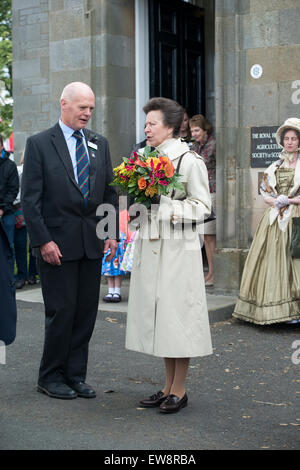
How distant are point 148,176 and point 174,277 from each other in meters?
0.69

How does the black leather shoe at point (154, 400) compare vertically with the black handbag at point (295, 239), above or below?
below

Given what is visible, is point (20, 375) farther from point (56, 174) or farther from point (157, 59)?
point (157, 59)

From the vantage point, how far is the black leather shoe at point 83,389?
564cm

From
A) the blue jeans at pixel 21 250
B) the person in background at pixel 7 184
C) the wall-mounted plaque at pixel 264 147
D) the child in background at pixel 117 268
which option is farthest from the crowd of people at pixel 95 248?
the blue jeans at pixel 21 250

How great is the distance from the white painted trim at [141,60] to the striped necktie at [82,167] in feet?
17.4

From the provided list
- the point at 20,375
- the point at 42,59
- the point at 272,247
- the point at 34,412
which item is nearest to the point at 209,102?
the point at 42,59

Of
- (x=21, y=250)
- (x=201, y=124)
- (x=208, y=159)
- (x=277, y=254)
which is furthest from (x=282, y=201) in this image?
(x=21, y=250)

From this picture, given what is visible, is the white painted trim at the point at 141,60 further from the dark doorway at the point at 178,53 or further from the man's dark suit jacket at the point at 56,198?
the man's dark suit jacket at the point at 56,198

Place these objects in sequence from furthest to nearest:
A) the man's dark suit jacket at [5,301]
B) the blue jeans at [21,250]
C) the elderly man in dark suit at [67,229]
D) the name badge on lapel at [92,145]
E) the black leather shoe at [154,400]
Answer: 1. the blue jeans at [21,250]
2. the name badge on lapel at [92,145]
3. the elderly man in dark suit at [67,229]
4. the black leather shoe at [154,400]
5. the man's dark suit jacket at [5,301]

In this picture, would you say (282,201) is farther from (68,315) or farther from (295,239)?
(68,315)

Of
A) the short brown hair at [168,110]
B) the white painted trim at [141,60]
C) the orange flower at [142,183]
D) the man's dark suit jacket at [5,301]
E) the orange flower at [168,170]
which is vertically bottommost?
the man's dark suit jacket at [5,301]

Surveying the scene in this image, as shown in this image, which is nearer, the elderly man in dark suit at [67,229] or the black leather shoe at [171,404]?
the black leather shoe at [171,404]

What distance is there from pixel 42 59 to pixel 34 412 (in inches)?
332

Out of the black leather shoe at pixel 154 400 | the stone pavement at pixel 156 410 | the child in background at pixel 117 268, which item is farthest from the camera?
the child in background at pixel 117 268
